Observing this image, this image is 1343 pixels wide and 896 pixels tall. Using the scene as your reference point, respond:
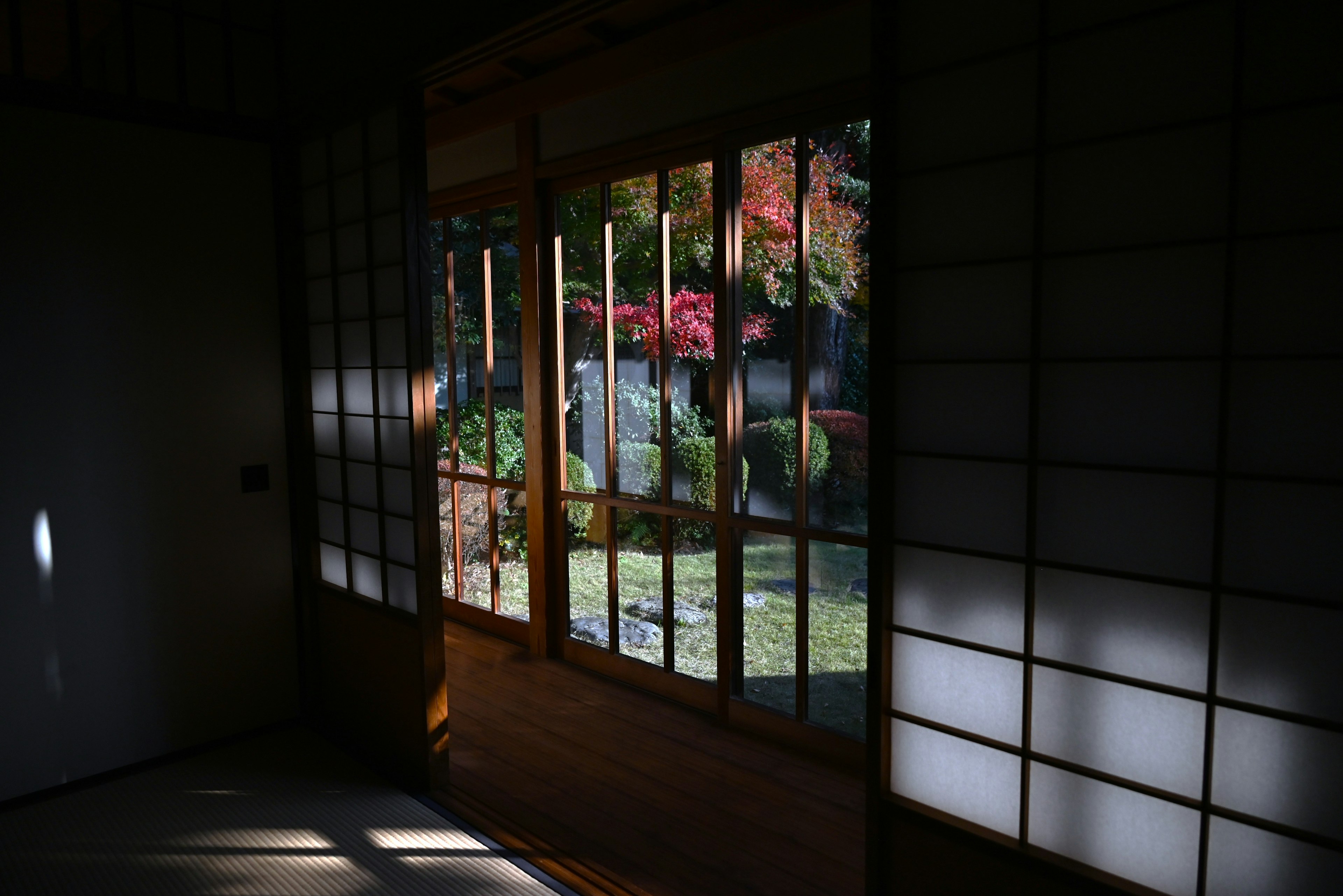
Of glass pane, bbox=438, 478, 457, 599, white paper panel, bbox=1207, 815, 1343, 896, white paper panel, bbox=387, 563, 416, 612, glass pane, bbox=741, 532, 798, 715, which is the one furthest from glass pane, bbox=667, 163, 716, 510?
white paper panel, bbox=1207, 815, 1343, 896

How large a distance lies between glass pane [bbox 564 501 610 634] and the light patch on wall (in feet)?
6.10

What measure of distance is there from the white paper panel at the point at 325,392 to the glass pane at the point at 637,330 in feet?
4.18

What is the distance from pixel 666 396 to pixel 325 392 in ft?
4.82

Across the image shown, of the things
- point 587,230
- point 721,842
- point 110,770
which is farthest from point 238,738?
point 587,230

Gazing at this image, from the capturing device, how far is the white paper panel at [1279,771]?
126 cm

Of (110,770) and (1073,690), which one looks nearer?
(1073,690)

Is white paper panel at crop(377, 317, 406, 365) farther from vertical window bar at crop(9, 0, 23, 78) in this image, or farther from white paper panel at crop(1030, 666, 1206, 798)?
white paper panel at crop(1030, 666, 1206, 798)

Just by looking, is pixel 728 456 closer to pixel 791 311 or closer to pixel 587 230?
pixel 791 311

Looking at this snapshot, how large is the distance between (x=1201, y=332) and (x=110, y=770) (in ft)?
12.3

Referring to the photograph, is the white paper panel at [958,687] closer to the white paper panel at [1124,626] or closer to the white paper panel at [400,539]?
the white paper panel at [1124,626]

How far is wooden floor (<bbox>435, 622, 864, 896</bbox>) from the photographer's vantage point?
2393 millimetres

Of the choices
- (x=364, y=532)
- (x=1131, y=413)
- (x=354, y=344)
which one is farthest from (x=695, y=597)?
(x=1131, y=413)

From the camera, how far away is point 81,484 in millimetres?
2924

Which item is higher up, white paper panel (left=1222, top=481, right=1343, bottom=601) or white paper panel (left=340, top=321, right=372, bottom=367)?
white paper panel (left=340, top=321, right=372, bottom=367)
